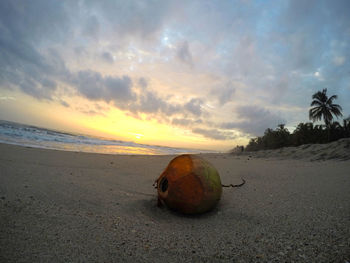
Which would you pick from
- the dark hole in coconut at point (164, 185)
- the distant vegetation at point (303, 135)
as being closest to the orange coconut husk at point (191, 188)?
the dark hole in coconut at point (164, 185)

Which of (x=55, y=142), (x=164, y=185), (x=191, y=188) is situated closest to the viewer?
(x=191, y=188)

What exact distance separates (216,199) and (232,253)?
875 millimetres

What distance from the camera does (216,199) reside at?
229cm

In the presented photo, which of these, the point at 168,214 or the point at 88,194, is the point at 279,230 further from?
the point at 88,194

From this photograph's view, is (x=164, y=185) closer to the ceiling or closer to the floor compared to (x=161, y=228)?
closer to the ceiling

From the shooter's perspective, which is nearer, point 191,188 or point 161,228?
point 161,228

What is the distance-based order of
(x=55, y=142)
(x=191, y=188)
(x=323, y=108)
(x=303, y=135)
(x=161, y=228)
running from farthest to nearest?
(x=323, y=108) → (x=303, y=135) → (x=55, y=142) → (x=191, y=188) → (x=161, y=228)

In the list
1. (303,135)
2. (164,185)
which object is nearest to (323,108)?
(303,135)

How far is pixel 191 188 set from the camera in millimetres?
2121

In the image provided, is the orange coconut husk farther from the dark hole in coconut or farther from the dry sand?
the dry sand

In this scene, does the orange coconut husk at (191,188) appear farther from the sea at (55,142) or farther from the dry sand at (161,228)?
the sea at (55,142)

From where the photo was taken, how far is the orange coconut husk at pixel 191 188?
2109 mm

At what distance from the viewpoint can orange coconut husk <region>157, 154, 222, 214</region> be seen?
6.92 feet

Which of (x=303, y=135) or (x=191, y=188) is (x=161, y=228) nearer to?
(x=191, y=188)
